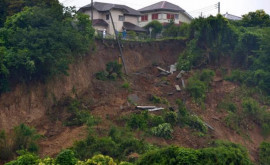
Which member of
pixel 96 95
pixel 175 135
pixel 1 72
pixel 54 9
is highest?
pixel 54 9

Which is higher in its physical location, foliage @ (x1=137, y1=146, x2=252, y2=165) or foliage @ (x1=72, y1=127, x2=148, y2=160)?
foliage @ (x1=137, y1=146, x2=252, y2=165)

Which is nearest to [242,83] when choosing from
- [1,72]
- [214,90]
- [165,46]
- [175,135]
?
[214,90]

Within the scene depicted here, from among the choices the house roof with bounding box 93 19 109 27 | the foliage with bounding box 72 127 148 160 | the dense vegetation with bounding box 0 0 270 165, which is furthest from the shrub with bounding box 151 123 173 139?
the house roof with bounding box 93 19 109 27

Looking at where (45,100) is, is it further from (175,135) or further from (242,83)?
(242,83)

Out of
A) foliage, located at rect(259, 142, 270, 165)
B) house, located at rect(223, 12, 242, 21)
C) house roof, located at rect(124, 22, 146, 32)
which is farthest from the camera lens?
house, located at rect(223, 12, 242, 21)

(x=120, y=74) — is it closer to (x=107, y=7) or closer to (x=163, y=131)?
(x=163, y=131)

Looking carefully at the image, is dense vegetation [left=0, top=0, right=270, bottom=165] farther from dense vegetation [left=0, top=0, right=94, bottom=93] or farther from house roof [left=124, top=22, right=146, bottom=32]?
house roof [left=124, top=22, right=146, bottom=32]
